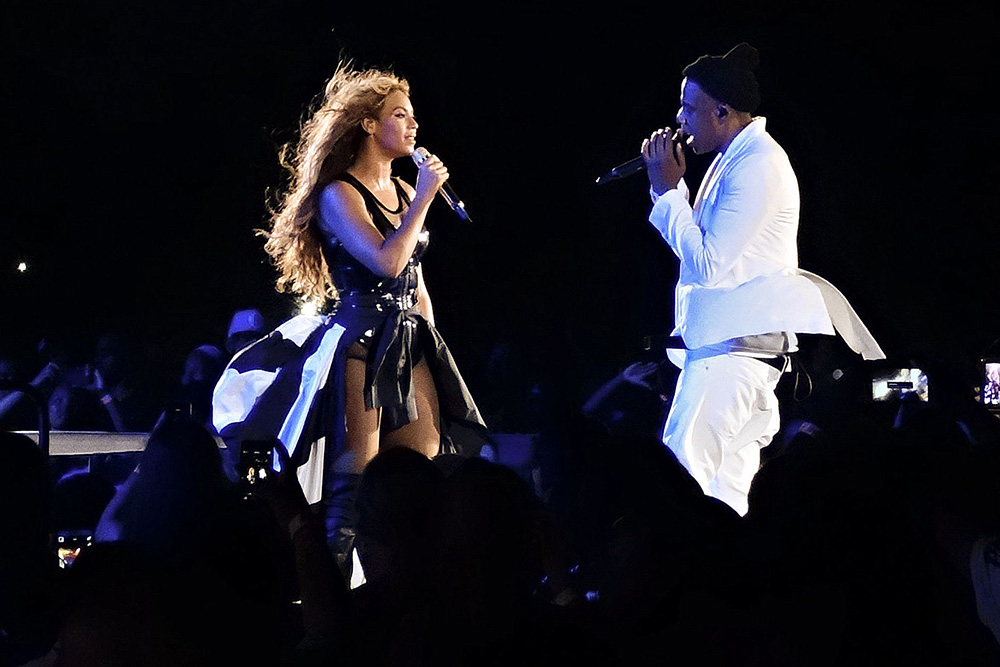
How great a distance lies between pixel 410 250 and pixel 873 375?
9.37 ft

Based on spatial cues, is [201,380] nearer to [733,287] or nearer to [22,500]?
[733,287]

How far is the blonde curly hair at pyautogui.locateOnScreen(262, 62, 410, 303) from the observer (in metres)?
3.97

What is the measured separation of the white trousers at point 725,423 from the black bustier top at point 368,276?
940 millimetres

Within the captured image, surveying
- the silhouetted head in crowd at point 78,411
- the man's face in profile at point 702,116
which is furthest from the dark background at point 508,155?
the man's face in profile at point 702,116

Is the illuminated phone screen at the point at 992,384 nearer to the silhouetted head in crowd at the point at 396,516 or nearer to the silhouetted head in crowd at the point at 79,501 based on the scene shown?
the silhouetted head in crowd at the point at 79,501

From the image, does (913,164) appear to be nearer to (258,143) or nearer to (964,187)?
(964,187)

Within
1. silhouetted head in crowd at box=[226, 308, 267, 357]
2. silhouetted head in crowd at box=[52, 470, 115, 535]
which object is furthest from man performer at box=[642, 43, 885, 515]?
silhouetted head in crowd at box=[226, 308, 267, 357]

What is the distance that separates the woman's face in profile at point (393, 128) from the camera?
403cm

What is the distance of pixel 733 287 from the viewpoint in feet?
13.9

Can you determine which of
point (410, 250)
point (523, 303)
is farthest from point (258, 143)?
point (410, 250)

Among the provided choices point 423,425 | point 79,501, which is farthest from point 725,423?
point 79,501

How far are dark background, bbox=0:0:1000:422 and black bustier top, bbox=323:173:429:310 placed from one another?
Result: 3.14 m

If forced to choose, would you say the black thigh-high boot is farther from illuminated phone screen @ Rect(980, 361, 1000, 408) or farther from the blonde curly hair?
illuminated phone screen @ Rect(980, 361, 1000, 408)

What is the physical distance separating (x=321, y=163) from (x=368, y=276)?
15.7 inches
